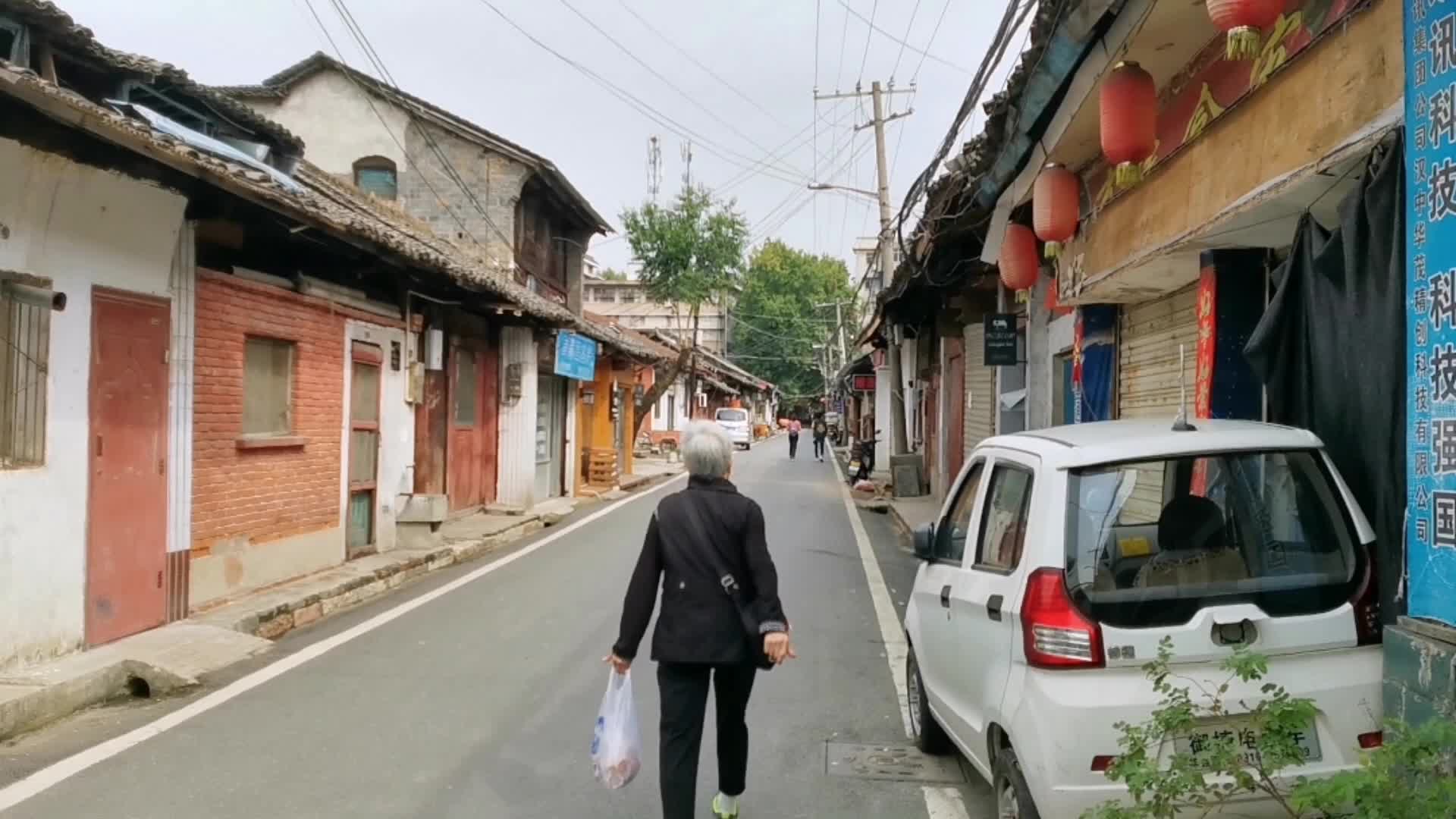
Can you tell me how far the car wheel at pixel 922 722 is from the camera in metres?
5.34

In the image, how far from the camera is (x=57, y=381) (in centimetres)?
689

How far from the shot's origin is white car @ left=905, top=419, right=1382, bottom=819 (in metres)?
3.39

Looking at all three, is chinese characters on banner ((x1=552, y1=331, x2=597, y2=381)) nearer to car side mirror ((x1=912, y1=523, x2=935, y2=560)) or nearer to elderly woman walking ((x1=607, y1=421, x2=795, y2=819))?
car side mirror ((x1=912, y1=523, x2=935, y2=560))

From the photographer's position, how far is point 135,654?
22.6 feet

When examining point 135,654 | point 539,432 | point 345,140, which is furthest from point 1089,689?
point 345,140

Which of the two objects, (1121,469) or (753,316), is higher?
(753,316)

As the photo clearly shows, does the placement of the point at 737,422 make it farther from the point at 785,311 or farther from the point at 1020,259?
the point at 1020,259

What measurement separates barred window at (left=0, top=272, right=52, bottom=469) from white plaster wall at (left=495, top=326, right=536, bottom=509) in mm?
11119

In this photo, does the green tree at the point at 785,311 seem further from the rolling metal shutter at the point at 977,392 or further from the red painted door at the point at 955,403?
the rolling metal shutter at the point at 977,392

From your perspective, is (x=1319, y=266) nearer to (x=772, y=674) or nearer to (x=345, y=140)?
(x=772, y=674)

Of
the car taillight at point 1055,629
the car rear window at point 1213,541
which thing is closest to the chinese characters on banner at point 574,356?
the car rear window at point 1213,541

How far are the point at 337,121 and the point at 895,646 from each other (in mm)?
19802

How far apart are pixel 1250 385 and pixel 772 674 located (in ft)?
11.8

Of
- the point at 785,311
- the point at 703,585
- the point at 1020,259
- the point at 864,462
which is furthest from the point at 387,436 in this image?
the point at 785,311
